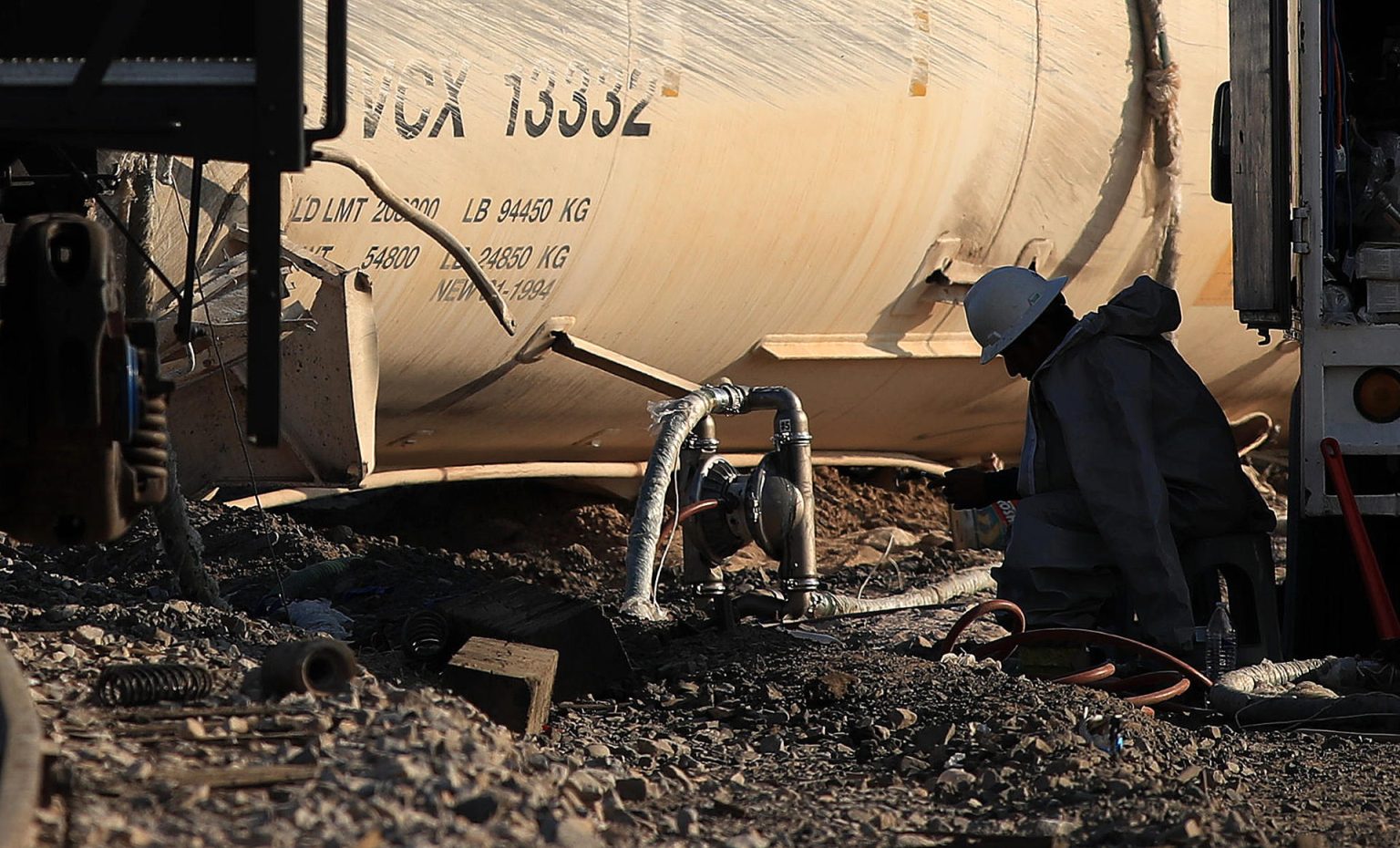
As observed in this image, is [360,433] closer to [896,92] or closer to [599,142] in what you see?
[599,142]

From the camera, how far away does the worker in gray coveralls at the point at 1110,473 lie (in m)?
5.25

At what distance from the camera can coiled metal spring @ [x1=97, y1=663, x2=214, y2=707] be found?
3.44 meters

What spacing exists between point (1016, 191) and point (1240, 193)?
1.98 metres

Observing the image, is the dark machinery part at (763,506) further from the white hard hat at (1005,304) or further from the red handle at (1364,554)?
the red handle at (1364,554)

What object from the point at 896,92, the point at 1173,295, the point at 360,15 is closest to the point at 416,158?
the point at 360,15

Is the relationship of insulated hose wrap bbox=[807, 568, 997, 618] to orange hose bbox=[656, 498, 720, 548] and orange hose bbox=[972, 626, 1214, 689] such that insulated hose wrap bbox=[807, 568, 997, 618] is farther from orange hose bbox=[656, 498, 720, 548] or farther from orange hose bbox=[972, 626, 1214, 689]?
orange hose bbox=[972, 626, 1214, 689]

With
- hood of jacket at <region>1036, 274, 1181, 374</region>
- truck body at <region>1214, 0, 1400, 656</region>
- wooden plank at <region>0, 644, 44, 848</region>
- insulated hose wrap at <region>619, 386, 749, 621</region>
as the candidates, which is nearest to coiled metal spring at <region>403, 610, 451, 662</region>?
insulated hose wrap at <region>619, 386, 749, 621</region>

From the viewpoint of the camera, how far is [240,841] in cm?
258

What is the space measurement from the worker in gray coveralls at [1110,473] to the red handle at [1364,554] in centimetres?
47

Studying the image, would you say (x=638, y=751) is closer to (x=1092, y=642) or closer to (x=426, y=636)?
(x=426, y=636)

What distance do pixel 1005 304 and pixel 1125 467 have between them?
0.72m

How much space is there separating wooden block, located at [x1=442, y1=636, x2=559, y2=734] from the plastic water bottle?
6.59ft

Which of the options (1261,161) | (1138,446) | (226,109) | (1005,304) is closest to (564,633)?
(226,109)

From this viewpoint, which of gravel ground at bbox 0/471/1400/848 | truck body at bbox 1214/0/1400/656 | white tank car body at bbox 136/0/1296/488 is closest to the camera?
gravel ground at bbox 0/471/1400/848
